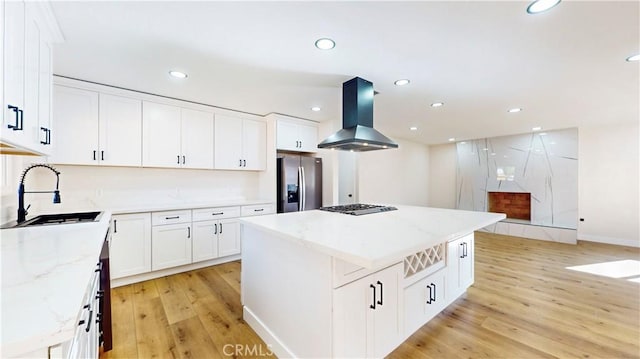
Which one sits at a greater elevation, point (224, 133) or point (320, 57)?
point (320, 57)

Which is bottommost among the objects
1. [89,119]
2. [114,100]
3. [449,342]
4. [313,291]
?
[449,342]

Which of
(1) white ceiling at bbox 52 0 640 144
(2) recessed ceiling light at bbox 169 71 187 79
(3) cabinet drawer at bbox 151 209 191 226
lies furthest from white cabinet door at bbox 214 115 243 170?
(2) recessed ceiling light at bbox 169 71 187 79

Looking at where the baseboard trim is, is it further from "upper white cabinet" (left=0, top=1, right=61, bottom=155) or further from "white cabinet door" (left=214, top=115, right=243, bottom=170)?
"upper white cabinet" (left=0, top=1, right=61, bottom=155)

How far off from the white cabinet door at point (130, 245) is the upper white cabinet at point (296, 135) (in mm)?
2121

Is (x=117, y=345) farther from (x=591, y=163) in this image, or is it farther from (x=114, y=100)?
(x=591, y=163)

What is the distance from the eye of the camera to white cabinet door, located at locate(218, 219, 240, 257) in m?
3.59

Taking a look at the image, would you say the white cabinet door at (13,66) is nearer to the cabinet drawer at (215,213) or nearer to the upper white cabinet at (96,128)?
the upper white cabinet at (96,128)

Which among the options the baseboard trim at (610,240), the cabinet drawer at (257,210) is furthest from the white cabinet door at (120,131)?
the baseboard trim at (610,240)

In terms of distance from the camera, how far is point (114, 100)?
3.00 metres

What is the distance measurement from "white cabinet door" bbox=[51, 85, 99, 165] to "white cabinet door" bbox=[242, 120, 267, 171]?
1.80 metres

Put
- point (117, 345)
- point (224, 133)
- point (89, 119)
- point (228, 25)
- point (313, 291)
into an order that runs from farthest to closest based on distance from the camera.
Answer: point (224, 133), point (89, 119), point (117, 345), point (228, 25), point (313, 291)

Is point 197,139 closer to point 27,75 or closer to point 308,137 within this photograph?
point 308,137

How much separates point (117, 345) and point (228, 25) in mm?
2486

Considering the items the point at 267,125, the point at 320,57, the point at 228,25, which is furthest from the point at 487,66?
the point at 267,125
